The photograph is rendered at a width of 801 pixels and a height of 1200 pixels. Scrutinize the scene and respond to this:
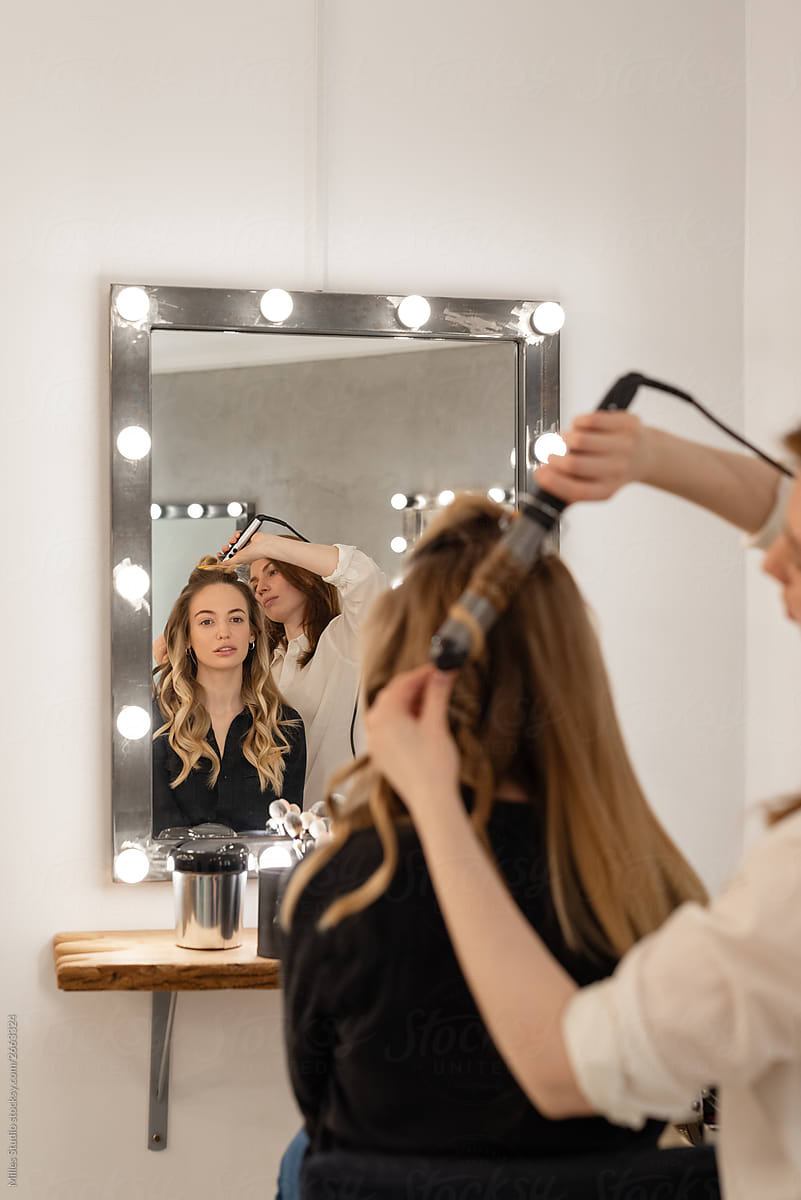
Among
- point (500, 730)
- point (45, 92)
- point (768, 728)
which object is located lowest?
point (768, 728)

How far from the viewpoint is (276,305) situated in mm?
1667

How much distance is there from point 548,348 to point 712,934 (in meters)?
1.27

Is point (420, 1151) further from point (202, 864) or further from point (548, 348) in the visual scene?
point (548, 348)

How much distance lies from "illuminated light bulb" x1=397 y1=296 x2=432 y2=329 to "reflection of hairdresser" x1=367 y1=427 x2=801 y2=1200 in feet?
3.43

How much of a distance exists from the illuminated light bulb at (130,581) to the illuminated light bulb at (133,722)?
158mm

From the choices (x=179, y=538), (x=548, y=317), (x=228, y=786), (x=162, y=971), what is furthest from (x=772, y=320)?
(x=162, y=971)

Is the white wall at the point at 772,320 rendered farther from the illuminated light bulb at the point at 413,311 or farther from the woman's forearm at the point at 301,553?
the woman's forearm at the point at 301,553

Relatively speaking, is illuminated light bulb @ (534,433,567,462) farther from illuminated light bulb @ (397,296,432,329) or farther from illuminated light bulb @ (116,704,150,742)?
illuminated light bulb @ (116,704,150,742)

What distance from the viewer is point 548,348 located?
68.5 inches

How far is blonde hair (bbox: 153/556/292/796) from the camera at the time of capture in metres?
1.66

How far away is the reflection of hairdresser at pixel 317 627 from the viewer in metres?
1.68

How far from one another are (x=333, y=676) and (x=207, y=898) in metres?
0.37

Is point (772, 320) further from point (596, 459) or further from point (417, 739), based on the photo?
point (417, 739)

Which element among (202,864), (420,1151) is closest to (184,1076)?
(202,864)
